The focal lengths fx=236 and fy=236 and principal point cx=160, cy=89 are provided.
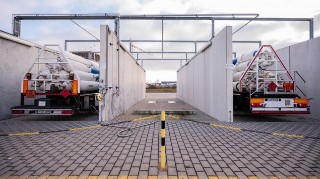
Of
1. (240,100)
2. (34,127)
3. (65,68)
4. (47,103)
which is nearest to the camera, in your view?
(34,127)

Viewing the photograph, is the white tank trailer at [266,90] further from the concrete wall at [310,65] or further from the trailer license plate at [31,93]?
the trailer license plate at [31,93]

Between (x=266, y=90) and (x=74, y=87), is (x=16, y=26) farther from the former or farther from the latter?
(x=266, y=90)

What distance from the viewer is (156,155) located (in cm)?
467

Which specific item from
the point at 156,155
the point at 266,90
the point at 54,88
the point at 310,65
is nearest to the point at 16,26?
the point at 54,88

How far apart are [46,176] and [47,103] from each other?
5.47 m

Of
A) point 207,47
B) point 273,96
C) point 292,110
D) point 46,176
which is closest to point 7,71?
point 46,176

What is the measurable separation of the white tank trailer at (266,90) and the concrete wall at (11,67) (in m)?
9.22

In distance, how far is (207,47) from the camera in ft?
36.3

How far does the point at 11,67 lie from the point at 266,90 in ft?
33.6

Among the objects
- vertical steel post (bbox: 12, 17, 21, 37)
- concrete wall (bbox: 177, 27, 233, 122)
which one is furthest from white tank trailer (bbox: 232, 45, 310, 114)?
vertical steel post (bbox: 12, 17, 21, 37)

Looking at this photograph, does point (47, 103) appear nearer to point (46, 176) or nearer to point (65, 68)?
point (65, 68)

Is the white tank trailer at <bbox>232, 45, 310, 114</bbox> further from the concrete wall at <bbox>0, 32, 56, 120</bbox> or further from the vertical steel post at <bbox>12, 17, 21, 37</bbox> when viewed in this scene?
the vertical steel post at <bbox>12, 17, 21, 37</bbox>

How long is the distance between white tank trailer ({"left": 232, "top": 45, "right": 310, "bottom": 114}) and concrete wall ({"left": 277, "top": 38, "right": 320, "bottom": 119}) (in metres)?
0.48

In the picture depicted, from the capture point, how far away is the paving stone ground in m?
3.78
